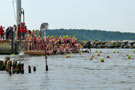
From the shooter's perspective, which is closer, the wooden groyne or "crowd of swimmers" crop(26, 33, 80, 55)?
"crowd of swimmers" crop(26, 33, 80, 55)

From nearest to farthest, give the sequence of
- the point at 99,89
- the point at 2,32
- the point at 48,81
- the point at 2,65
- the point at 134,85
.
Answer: the point at 99,89, the point at 134,85, the point at 48,81, the point at 2,65, the point at 2,32

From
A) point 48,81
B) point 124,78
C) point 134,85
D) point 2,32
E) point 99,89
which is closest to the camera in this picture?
point 99,89

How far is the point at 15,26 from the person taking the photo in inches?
3469

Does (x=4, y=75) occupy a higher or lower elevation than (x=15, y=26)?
lower

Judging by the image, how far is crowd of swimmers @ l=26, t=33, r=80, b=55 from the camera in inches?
3305

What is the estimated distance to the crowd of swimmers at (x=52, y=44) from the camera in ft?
275

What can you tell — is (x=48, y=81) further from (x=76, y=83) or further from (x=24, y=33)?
(x=24, y=33)

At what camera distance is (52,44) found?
286ft

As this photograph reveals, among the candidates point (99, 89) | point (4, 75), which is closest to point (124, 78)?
point (99, 89)

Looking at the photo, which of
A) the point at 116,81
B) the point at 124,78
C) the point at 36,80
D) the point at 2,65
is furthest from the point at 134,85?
the point at 2,65

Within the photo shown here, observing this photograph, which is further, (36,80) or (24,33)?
(24,33)

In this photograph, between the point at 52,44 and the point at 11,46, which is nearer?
the point at 52,44

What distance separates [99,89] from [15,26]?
5903 cm

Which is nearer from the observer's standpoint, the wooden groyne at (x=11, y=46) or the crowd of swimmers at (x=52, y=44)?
the crowd of swimmers at (x=52, y=44)
